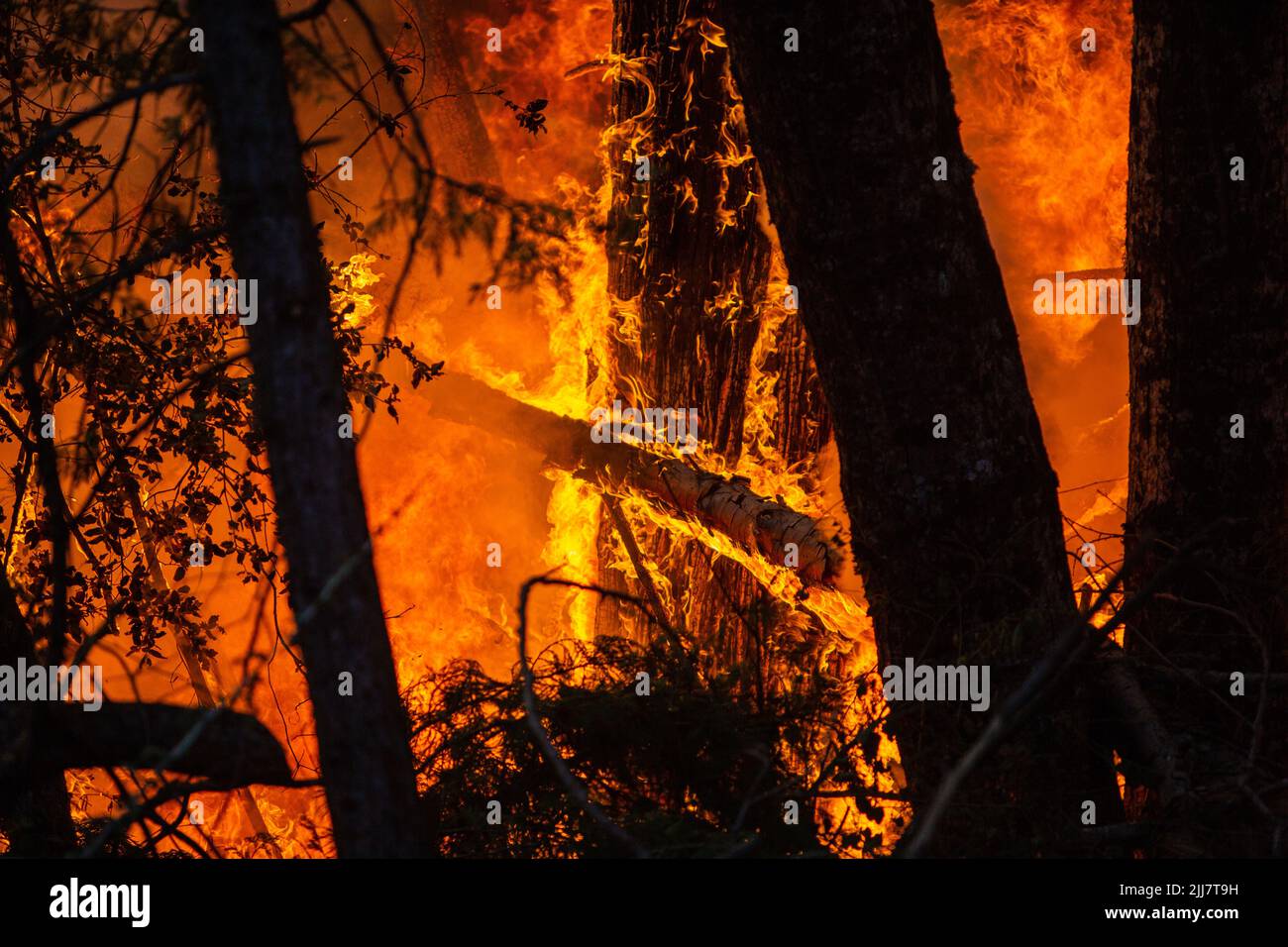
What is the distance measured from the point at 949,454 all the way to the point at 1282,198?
1568 millimetres

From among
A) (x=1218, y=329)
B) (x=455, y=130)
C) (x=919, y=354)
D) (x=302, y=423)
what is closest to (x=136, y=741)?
(x=302, y=423)

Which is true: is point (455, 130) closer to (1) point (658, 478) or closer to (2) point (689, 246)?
(2) point (689, 246)

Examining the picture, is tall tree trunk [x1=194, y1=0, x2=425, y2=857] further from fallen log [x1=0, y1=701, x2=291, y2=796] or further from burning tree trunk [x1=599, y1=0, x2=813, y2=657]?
burning tree trunk [x1=599, y1=0, x2=813, y2=657]

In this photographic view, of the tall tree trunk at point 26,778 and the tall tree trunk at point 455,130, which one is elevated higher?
the tall tree trunk at point 455,130

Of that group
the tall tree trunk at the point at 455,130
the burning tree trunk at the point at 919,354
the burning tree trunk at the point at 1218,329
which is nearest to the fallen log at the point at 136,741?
the burning tree trunk at the point at 919,354

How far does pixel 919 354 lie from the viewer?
355 centimetres

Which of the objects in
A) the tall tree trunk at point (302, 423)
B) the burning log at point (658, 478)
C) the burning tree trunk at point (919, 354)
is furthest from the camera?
the burning log at point (658, 478)

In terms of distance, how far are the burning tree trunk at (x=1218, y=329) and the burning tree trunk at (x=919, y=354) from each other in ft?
1.96

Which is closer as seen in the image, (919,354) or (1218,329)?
(919,354)

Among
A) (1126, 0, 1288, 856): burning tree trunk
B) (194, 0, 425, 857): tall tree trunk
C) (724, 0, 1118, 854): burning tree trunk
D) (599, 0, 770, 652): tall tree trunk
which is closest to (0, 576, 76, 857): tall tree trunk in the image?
(194, 0, 425, 857): tall tree trunk

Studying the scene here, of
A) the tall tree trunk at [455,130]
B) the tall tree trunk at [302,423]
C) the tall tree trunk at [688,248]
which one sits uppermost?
the tall tree trunk at [455,130]

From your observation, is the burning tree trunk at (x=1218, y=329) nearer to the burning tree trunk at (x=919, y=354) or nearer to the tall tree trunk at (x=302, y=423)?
the burning tree trunk at (x=919, y=354)

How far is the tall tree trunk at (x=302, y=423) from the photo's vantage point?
8.29 ft

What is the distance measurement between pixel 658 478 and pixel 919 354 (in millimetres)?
2653
